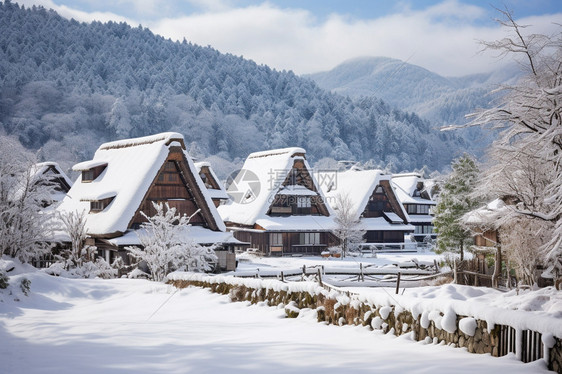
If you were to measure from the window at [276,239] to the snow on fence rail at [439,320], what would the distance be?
Result: 28765mm

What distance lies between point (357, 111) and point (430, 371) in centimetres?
14998

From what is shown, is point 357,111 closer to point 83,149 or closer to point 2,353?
point 83,149

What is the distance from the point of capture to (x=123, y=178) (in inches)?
1163

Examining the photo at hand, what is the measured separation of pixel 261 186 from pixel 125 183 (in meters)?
18.0

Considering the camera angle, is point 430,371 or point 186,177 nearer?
point 430,371

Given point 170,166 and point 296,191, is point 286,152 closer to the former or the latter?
point 296,191

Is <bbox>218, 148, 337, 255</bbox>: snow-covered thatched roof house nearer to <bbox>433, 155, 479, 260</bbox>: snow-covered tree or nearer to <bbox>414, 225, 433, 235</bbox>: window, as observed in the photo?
<bbox>433, 155, 479, 260</bbox>: snow-covered tree

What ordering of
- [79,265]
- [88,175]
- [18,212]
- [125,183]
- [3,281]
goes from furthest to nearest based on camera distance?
[88,175]
[125,183]
[79,265]
[18,212]
[3,281]

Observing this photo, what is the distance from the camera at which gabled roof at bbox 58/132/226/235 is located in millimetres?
27016

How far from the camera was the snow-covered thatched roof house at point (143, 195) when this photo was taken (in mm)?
27000

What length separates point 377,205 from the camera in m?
51.5

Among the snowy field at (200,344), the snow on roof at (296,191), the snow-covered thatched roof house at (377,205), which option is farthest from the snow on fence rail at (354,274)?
the snow-covered thatched roof house at (377,205)

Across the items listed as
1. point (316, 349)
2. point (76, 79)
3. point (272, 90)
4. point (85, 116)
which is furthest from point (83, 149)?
point (316, 349)

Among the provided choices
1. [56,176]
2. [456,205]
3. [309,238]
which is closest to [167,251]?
[456,205]
